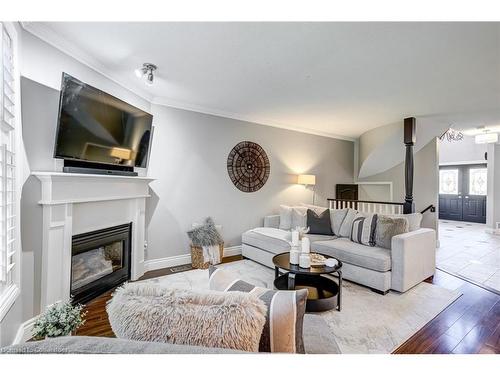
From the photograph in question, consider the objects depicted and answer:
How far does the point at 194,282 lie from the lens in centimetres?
295

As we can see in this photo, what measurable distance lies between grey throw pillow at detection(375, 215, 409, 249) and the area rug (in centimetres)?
55

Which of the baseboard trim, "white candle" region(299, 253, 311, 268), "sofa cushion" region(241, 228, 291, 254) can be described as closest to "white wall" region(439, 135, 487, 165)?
"sofa cushion" region(241, 228, 291, 254)

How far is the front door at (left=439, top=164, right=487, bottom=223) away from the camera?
7820 millimetres

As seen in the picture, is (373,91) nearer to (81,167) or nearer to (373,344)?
(373,344)

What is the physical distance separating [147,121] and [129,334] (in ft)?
8.52

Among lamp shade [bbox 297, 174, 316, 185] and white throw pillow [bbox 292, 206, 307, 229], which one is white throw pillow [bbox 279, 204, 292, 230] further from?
lamp shade [bbox 297, 174, 316, 185]

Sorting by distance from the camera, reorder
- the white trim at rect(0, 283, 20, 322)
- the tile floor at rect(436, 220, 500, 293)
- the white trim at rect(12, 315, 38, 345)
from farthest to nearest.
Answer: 1. the tile floor at rect(436, 220, 500, 293)
2. the white trim at rect(12, 315, 38, 345)
3. the white trim at rect(0, 283, 20, 322)

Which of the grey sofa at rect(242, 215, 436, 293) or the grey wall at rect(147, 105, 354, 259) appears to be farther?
the grey wall at rect(147, 105, 354, 259)

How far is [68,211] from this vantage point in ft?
6.90

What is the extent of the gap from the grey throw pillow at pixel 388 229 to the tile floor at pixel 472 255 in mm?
1203

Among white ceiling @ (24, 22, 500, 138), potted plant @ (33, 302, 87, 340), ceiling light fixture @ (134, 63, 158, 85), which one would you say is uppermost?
white ceiling @ (24, 22, 500, 138)

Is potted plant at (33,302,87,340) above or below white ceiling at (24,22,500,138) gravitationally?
below

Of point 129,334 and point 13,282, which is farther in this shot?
point 13,282
